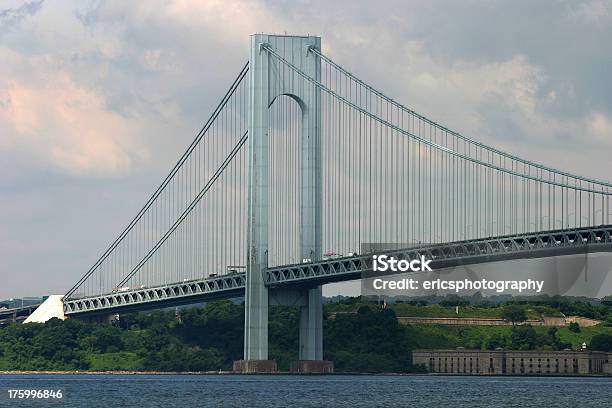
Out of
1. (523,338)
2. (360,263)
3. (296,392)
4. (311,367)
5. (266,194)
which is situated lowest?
(296,392)

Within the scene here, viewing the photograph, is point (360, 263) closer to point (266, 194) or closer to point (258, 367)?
point (266, 194)

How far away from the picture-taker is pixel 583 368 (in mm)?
169125

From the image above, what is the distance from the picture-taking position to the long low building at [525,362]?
6412 inches

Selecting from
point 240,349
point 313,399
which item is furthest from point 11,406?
point 240,349

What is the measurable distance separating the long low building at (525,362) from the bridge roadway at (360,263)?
38205 millimetres

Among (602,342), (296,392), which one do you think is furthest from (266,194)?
(602,342)

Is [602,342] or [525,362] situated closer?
[525,362]

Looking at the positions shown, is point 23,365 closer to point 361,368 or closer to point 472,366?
point 361,368

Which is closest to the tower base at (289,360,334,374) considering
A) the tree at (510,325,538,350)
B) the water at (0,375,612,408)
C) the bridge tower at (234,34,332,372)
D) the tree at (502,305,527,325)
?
the bridge tower at (234,34,332,372)

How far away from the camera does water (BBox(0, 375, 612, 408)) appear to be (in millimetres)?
86062

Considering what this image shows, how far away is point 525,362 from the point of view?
170125 mm

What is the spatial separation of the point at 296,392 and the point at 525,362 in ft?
256
